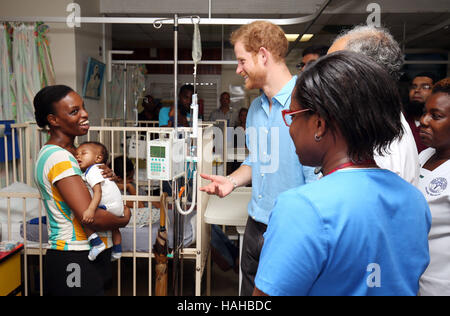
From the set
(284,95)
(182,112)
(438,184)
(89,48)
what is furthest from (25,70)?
(438,184)

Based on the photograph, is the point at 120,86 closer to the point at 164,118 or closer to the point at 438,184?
the point at 164,118

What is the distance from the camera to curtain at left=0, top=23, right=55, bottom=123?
306 cm

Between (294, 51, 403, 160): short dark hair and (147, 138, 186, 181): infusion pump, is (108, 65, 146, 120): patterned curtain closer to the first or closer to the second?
(147, 138, 186, 181): infusion pump

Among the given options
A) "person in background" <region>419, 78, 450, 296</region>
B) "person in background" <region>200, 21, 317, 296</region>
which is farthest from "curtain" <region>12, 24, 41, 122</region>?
"person in background" <region>419, 78, 450, 296</region>

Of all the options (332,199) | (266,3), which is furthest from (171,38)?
(332,199)

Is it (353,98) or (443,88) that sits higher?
(443,88)

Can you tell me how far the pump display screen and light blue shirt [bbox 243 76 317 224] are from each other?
41cm

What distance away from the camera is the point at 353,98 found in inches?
24.8

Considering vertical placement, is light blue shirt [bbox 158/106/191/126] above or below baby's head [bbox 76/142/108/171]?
above

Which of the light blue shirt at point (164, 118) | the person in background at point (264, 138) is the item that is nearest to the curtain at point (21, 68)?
the light blue shirt at point (164, 118)

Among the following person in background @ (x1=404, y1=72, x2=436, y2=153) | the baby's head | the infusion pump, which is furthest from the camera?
person in background @ (x1=404, y1=72, x2=436, y2=153)

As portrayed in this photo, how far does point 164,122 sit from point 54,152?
2.63 m

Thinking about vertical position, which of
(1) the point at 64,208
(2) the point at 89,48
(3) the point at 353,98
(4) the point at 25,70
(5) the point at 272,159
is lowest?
(1) the point at 64,208

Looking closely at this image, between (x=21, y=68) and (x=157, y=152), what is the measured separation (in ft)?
7.30
